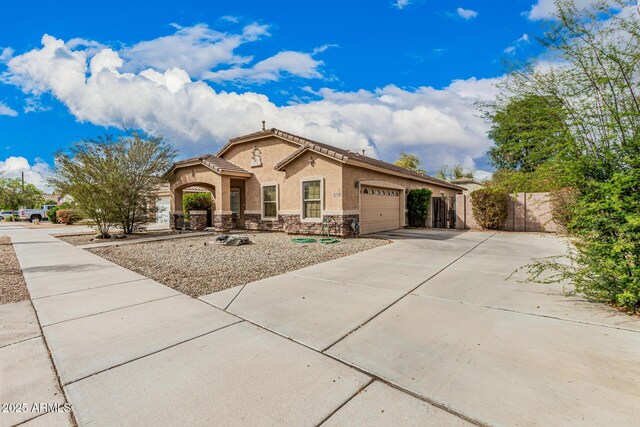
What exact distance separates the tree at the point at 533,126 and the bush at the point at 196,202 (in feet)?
50.3

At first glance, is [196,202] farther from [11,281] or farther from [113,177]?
[11,281]

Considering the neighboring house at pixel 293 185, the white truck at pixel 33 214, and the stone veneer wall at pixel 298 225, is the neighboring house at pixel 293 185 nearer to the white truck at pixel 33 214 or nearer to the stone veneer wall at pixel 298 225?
the stone veneer wall at pixel 298 225

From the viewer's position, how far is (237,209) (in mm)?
17031

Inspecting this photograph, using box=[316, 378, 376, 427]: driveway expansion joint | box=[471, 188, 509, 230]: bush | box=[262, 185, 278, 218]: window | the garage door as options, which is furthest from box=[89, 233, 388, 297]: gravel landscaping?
box=[471, 188, 509, 230]: bush

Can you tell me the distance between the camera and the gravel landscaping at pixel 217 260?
19.3 ft

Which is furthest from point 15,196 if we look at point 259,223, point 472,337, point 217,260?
point 472,337

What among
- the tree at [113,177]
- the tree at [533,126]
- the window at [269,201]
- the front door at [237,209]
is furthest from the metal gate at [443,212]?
the tree at [113,177]

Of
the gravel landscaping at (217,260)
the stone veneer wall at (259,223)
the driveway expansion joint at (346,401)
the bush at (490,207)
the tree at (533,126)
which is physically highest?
the tree at (533,126)

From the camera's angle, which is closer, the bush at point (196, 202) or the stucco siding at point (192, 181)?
the stucco siding at point (192, 181)

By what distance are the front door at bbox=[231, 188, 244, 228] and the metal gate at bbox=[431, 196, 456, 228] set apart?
1085cm

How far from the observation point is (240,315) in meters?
4.01

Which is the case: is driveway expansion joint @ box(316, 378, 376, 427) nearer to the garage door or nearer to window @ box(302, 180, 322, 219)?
window @ box(302, 180, 322, 219)

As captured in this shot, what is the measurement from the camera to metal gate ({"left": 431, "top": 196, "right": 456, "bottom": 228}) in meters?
16.9

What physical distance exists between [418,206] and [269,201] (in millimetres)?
8271
